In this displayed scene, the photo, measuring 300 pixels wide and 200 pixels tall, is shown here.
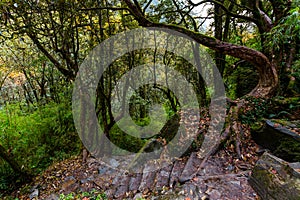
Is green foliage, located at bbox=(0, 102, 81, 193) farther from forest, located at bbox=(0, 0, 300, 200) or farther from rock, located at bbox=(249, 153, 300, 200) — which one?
rock, located at bbox=(249, 153, 300, 200)

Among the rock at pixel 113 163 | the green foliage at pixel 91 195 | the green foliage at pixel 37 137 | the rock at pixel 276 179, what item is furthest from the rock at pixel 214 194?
the green foliage at pixel 37 137

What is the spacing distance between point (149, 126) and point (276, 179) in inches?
224

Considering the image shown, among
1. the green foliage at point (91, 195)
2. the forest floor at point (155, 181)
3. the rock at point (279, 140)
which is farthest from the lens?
the green foliage at point (91, 195)

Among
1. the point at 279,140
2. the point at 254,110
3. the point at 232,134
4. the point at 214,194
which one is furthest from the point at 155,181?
the point at 254,110

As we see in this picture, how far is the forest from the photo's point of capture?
9.55 ft

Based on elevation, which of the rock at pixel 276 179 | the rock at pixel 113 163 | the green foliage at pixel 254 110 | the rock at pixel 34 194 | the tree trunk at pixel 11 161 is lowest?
the rock at pixel 34 194

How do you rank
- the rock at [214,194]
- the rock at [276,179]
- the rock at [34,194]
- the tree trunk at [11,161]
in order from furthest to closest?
the tree trunk at [11,161] → the rock at [34,194] → the rock at [214,194] → the rock at [276,179]

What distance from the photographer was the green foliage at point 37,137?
4.68m

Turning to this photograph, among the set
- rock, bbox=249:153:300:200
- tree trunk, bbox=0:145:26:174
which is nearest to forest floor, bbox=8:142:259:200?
rock, bbox=249:153:300:200

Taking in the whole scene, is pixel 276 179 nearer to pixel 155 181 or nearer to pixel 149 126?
pixel 155 181

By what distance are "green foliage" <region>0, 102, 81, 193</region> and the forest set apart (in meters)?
0.03

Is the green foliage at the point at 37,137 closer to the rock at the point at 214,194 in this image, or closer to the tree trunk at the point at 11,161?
the tree trunk at the point at 11,161

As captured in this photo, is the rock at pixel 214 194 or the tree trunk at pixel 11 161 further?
the tree trunk at pixel 11 161

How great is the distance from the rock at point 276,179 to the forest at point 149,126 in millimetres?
11
